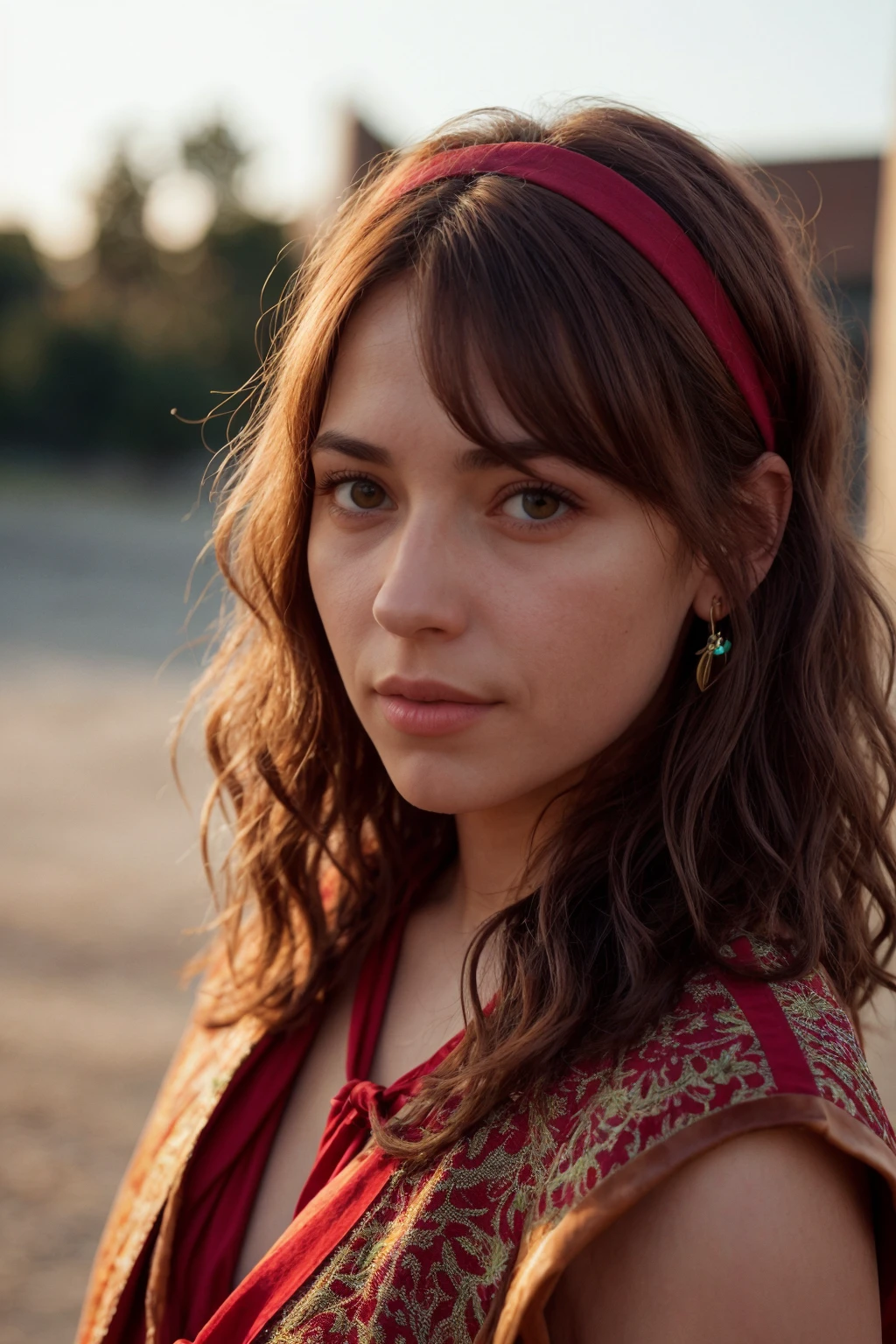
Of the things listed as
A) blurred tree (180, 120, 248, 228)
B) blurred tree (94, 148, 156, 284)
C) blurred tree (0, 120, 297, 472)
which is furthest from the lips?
blurred tree (180, 120, 248, 228)

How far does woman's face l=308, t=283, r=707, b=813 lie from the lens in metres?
1.29

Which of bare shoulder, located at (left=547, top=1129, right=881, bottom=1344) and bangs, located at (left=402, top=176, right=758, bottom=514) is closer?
bare shoulder, located at (left=547, top=1129, right=881, bottom=1344)

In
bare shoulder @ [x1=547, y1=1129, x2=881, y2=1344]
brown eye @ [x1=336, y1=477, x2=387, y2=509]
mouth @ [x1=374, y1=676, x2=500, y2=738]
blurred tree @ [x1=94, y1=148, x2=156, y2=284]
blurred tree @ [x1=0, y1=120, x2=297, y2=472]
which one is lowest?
bare shoulder @ [x1=547, y1=1129, x2=881, y2=1344]

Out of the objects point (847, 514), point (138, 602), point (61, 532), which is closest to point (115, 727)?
point (138, 602)

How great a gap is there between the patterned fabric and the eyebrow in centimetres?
55

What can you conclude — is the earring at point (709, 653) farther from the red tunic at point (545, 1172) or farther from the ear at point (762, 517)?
the red tunic at point (545, 1172)

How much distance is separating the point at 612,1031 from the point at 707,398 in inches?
27.1

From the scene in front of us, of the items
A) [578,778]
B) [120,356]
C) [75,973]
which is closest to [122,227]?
[120,356]

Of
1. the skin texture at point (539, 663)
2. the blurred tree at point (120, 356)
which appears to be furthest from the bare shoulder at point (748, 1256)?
the blurred tree at point (120, 356)

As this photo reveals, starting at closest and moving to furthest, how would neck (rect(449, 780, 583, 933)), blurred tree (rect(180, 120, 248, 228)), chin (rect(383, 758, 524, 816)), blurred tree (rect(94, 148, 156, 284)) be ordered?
chin (rect(383, 758, 524, 816)), neck (rect(449, 780, 583, 933)), blurred tree (rect(94, 148, 156, 284)), blurred tree (rect(180, 120, 248, 228))

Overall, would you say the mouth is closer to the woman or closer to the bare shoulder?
the woman

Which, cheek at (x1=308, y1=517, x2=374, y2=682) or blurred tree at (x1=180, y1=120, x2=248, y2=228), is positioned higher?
blurred tree at (x1=180, y1=120, x2=248, y2=228)

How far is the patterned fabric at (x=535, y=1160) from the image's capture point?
3.59ft

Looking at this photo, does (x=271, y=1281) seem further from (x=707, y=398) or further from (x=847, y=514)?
(x=847, y=514)
